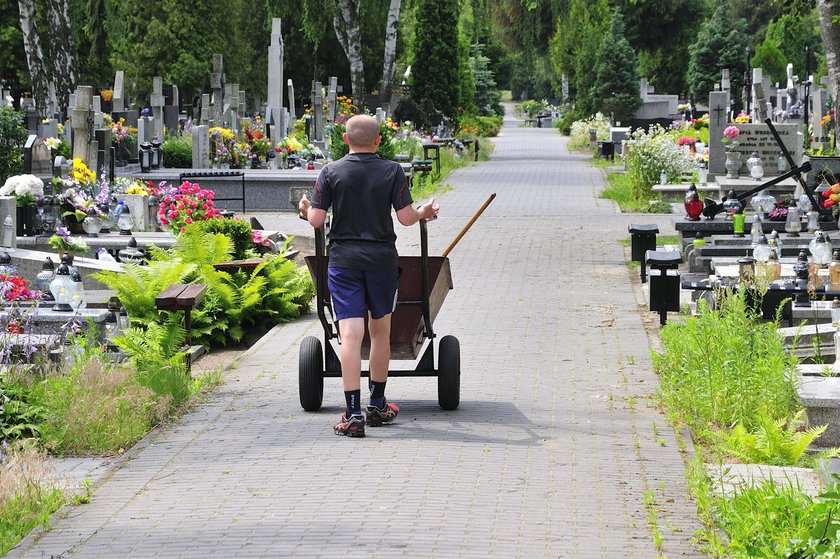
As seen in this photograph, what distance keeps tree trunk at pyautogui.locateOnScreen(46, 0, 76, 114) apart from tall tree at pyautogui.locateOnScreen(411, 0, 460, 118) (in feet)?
69.8

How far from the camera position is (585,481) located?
6633 millimetres

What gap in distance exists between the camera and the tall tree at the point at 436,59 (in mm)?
50844

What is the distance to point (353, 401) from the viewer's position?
755 centimetres

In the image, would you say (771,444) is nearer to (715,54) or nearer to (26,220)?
(26,220)

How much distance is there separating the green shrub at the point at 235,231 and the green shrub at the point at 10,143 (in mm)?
7158

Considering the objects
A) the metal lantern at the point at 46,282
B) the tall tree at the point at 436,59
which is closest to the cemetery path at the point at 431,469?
the metal lantern at the point at 46,282

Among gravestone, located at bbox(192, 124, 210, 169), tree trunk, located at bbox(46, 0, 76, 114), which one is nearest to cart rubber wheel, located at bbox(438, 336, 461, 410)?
gravestone, located at bbox(192, 124, 210, 169)

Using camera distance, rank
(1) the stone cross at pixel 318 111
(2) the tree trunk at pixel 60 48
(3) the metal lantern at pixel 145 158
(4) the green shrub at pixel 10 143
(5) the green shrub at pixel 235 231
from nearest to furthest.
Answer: (5) the green shrub at pixel 235 231, (4) the green shrub at pixel 10 143, (3) the metal lantern at pixel 145 158, (2) the tree trunk at pixel 60 48, (1) the stone cross at pixel 318 111

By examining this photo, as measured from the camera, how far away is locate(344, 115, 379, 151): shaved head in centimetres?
760

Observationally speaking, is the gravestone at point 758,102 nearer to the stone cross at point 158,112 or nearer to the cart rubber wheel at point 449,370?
the stone cross at point 158,112

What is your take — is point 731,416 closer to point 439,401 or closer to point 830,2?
point 439,401

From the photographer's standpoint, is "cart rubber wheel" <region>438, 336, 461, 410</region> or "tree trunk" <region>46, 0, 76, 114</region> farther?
"tree trunk" <region>46, 0, 76, 114</region>

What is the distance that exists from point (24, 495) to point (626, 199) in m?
20.1

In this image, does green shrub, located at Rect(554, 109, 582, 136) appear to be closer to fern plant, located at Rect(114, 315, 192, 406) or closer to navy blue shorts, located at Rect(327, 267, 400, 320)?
fern plant, located at Rect(114, 315, 192, 406)
